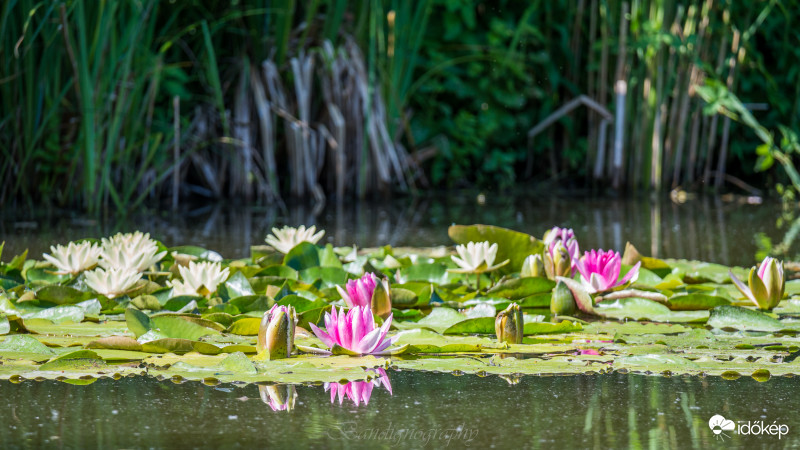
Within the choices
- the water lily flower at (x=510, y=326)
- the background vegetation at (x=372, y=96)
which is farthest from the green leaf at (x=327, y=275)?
the background vegetation at (x=372, y=96)

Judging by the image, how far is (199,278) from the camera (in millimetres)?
1492

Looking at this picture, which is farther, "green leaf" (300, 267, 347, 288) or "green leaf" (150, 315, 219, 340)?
"green leaf" (300, 267, 347, 288)

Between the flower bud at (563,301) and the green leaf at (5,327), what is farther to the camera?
the flower bud at (563,301)

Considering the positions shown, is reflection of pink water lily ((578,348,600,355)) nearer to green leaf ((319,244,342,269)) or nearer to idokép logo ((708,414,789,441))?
idokép logo ((708,414,789,441))

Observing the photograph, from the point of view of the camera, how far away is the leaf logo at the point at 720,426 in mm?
831

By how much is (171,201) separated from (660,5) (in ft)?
7.56

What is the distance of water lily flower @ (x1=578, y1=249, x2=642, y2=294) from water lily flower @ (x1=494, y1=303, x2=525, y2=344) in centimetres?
35

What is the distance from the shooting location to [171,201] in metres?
3.76

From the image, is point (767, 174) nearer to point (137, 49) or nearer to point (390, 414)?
point (137, 49)

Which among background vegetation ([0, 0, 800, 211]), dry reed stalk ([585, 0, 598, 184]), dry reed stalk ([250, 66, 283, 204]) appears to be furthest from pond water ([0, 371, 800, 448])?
dry reed stalk ([585, 0, 598, 184])

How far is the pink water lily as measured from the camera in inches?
53.4

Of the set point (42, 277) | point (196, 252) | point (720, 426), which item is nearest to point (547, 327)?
point (720, 426)

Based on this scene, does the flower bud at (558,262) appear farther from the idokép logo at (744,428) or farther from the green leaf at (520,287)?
the idokép logo at (744,428)

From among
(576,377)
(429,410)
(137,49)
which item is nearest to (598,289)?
(576,377)
